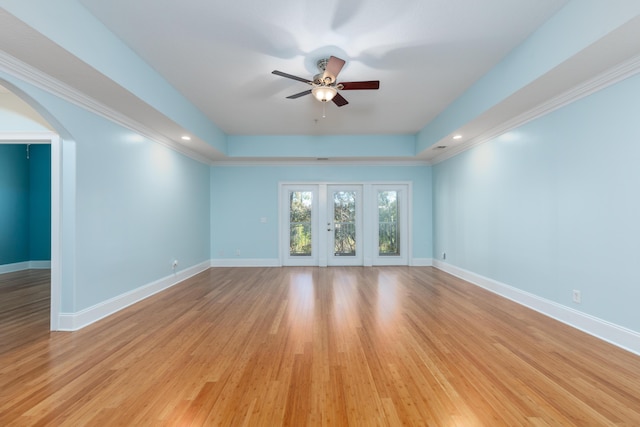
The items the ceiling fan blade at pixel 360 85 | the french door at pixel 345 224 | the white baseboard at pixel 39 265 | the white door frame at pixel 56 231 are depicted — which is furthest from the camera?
the french door at pixel 345 224

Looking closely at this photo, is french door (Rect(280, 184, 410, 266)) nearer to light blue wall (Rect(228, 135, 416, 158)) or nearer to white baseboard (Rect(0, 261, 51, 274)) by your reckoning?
light blue wall (Rect(228, 135, 416, 158))

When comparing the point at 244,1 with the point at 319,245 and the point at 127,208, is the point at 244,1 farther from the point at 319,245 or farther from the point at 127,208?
the point at 319,245

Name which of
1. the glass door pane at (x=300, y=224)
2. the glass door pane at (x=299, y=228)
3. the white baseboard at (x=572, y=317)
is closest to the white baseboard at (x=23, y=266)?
the glass door pane at (x=300, y=224)

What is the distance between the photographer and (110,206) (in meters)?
3.44

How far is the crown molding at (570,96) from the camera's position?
245 centimetres

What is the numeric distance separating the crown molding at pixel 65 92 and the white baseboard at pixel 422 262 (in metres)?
5.62

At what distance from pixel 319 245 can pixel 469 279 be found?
3.14 meters

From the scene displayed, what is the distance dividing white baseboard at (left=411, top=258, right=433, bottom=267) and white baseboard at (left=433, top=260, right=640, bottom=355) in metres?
1.89

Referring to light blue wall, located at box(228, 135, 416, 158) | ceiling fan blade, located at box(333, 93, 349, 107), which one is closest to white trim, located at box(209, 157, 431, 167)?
light blue wall, located at box(228, 135, 416, 158)

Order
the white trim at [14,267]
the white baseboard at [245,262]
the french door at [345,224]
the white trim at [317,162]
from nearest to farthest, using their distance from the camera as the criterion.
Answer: the white trim at [14,267] → the white trim at [317,162] → the white baseboard at [245,262] → the french door at [345,224]

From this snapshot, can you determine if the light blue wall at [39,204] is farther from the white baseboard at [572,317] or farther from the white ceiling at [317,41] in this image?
the white baseboard at [572,317]

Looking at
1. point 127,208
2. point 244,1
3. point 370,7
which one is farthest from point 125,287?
point 370,7

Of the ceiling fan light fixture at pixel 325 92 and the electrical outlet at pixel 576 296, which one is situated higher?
the ceiling fan light fixture at pixel 325 92

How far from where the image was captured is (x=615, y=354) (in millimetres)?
2361
